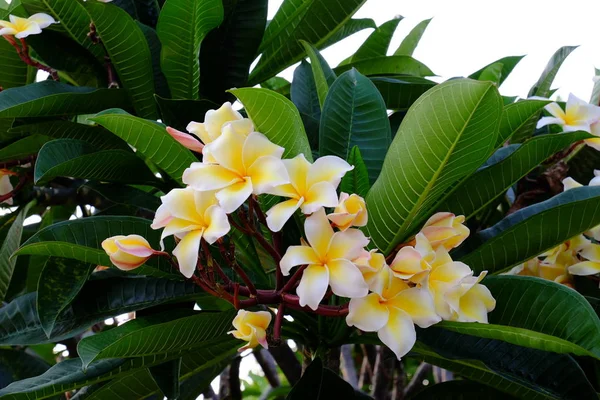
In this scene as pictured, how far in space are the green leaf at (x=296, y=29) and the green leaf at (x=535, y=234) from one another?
0.49m

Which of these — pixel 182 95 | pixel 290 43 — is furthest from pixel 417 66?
pixel 182 95

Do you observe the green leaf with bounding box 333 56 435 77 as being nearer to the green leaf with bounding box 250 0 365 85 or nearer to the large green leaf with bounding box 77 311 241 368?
the green leaf with bounding box 250 0 365 85

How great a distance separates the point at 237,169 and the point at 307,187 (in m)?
0.07

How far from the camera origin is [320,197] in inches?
27.2

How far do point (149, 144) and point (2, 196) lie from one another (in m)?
0.50

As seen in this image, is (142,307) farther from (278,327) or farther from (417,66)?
(417,66)

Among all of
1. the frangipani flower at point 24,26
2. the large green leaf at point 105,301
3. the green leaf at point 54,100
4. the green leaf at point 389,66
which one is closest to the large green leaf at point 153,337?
the large green leaf at point 105,301

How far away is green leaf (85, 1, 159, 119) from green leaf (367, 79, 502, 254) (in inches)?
20.2

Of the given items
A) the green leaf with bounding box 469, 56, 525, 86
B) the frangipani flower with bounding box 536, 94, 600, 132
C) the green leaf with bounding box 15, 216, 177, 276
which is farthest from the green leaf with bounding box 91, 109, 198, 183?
the green leaf with bounding box 469, 56, 525, 86

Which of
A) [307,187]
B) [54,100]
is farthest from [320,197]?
[54,100]

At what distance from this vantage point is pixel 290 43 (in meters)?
1.26

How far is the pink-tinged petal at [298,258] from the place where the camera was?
683 mm

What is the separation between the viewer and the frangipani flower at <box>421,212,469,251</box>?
0.76 meters

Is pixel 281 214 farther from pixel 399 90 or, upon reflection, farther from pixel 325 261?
pixel 399 90
